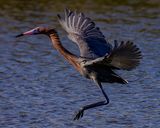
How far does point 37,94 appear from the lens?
9.68 meters

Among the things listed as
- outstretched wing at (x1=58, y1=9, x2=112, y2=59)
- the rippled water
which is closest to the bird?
outstretched wing at (x1=58, y1=9, x2=112, y2=59)

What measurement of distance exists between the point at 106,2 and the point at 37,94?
838cm

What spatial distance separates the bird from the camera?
6.92 metres

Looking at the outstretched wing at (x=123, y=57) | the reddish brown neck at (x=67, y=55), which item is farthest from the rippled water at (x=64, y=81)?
the outstretched wing at (x=123, y=57)

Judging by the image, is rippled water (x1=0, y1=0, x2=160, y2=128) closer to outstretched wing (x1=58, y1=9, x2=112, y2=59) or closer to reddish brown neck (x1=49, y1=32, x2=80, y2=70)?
reddish brown neck (x1=49, y1=32, x2=80, y2=70)

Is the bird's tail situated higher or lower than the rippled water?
higher

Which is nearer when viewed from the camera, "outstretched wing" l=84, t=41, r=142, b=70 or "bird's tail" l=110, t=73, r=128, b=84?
"outstretched wing" l=84, t=41, r=142, b=70

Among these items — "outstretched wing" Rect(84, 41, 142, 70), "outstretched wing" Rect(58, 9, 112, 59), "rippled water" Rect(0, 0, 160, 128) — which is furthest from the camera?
"rippled water" Rect(0, 0, 160, 128)

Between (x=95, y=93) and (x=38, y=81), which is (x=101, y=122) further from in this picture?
(x=38, y=81)

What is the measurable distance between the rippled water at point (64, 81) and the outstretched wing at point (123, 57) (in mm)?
1232

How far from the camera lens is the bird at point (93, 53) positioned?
6.92 metres

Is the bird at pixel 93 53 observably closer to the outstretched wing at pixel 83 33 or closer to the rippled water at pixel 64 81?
the outstretched wing at pixel 83 33

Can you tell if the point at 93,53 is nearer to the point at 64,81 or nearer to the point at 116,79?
the point at 116,79

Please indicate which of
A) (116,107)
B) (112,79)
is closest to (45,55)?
(116,107)
